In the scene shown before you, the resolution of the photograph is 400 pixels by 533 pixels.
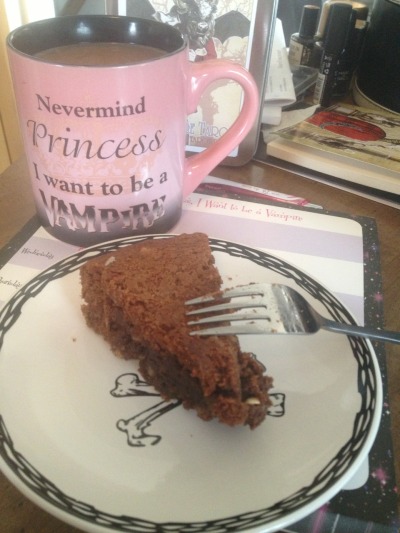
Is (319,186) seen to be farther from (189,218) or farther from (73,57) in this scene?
(73,57)

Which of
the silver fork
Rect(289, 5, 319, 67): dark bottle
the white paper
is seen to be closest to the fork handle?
the silver fork

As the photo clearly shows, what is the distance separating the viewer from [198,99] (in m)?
0.58

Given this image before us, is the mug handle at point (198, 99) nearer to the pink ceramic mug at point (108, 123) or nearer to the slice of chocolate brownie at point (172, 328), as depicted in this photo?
the pink ceramic mug at point (108, 123)

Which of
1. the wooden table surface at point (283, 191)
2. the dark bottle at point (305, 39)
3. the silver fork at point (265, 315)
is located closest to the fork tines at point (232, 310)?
the silver fork at point (265, 315)

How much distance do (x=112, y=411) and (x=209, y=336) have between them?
108 millimetres

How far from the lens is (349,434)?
0.37 m

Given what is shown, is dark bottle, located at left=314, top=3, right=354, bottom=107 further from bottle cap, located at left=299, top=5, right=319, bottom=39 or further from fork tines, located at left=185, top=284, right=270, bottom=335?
fork tines, located at left=185, top=284, right=270, bottom=335

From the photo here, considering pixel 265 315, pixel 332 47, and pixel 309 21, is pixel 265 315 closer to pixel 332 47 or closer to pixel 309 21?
pixel 332 47

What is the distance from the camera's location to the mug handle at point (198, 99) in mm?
558

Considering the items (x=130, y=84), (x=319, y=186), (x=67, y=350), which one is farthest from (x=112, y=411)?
(x=319, y=186)

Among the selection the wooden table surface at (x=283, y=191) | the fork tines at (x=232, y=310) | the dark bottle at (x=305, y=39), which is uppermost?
the dark bottle at (x=305, y=39)

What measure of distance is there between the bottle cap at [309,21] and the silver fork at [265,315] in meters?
0.83

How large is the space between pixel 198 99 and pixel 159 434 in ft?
1.32

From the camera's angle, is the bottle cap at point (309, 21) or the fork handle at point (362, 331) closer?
the fork handle at point (362, 331)
